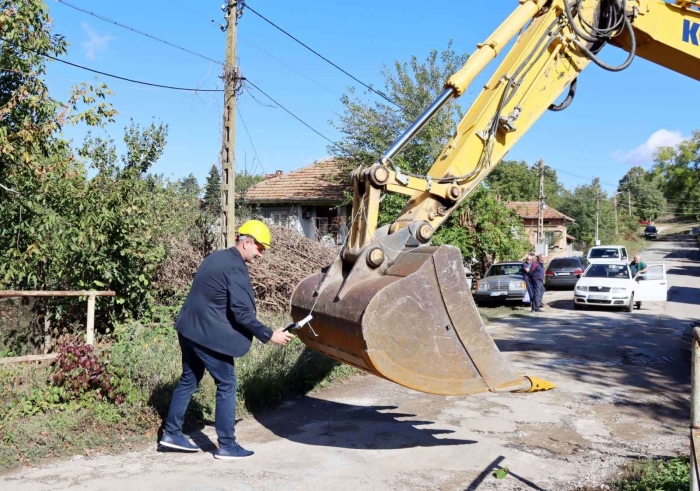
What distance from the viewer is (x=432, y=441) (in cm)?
623

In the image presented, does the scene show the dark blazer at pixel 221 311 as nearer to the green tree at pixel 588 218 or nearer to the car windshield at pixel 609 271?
the car windshield at pixel 609 271

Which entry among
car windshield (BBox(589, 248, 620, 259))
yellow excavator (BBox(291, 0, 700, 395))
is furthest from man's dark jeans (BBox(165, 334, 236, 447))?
car windshield (BBox(589, 248, 620, 259))

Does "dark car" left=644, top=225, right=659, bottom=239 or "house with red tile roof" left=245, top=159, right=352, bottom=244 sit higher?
"dark car" left=644, top=225, right=659, bottom=239

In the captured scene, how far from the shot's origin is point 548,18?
630 cm

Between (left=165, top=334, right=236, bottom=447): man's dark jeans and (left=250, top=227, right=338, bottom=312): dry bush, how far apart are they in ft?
22.1

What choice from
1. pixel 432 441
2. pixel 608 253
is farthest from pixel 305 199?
pixel 432 441

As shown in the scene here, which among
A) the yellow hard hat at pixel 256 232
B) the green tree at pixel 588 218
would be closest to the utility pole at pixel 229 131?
the yellow hard hat at pixel 256 232

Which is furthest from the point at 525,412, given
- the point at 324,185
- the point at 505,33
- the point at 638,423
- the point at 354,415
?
the point at 324,185

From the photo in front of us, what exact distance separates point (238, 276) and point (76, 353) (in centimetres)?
242

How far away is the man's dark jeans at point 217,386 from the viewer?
572 centimetres

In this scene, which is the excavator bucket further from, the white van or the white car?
the white van

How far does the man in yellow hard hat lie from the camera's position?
225 inches

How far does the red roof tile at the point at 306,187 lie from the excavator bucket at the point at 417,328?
20521 mm

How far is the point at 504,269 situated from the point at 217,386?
1860 cm
